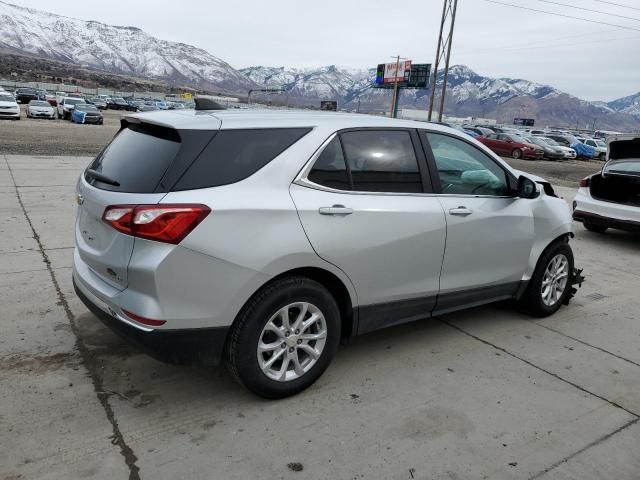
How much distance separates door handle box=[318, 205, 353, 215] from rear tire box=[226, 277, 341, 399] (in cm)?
41

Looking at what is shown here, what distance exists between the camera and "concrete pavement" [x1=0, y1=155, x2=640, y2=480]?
107 inches

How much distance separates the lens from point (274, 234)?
2990mm

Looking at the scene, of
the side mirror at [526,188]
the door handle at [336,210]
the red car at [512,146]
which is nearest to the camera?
the door handle at [336,210]

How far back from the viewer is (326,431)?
2.99 m

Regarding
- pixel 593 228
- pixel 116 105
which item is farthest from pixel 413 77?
pixel 593 228

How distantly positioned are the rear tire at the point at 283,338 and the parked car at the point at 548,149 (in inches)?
1193

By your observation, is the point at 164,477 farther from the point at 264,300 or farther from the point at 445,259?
the point at 445,259

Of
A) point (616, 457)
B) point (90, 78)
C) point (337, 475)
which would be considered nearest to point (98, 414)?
point (337, 475)

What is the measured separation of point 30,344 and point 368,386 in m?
2.35

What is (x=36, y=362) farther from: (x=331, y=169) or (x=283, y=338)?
(x=331, y=169)

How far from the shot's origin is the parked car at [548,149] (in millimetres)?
30708

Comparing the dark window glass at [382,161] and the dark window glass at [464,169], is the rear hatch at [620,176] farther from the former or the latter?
the dark window glass at [382,161]

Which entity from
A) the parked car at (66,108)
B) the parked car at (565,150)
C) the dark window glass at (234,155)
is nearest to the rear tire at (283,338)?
the dark window glass at (234,155)

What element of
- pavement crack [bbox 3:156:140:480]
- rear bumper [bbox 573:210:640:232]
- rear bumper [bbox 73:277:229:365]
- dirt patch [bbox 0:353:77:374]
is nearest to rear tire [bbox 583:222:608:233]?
rear bumper [bbox 573:210:640:232]
